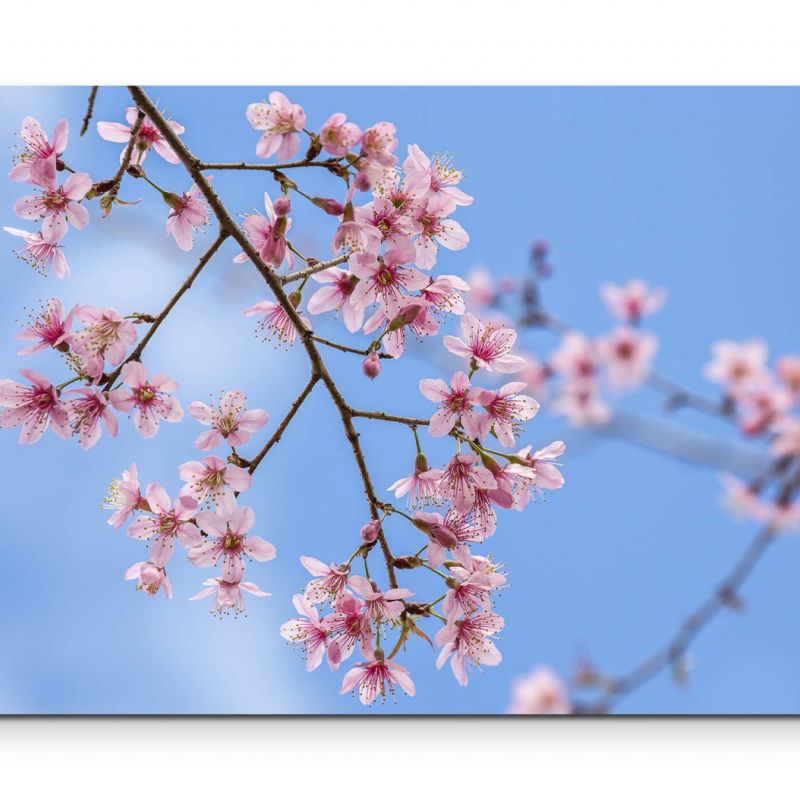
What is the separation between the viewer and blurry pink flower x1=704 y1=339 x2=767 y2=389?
2.38m

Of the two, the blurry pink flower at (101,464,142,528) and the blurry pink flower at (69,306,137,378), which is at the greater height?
the blurry pink flower at (69,306,137,378)

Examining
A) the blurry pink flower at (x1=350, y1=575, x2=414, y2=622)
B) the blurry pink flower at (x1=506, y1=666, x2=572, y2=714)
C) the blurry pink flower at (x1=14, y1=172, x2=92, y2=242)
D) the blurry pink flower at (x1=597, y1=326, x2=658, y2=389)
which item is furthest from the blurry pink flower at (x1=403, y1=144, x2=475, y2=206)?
the blurry pink flower at (x1=506, y1=666, x2=572, y2=714)

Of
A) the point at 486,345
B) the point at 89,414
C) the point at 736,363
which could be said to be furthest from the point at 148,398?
the point at 736,363

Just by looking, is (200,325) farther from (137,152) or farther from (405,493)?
(405,493)

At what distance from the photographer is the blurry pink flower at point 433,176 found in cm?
146

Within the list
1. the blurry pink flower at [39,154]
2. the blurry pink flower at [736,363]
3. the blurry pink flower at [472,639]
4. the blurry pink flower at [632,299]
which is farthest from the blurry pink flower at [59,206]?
the blurry pink flower at [736,363]

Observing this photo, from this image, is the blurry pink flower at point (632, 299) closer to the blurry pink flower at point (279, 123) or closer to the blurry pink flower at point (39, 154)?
the blurry pink flower at point (279, 123)

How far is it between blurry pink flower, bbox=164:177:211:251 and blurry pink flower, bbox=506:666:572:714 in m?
1.30

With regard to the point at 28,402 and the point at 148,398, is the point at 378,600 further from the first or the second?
the point at 28,402

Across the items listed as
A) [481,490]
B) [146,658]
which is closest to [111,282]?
[146,658]

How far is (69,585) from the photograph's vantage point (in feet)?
7.50

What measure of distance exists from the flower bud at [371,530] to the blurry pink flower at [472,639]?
221 mm

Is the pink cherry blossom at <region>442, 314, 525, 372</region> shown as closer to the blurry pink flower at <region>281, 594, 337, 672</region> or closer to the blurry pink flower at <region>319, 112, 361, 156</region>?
the blurry pink flower at <region>319, 112, 361, 156</region>
